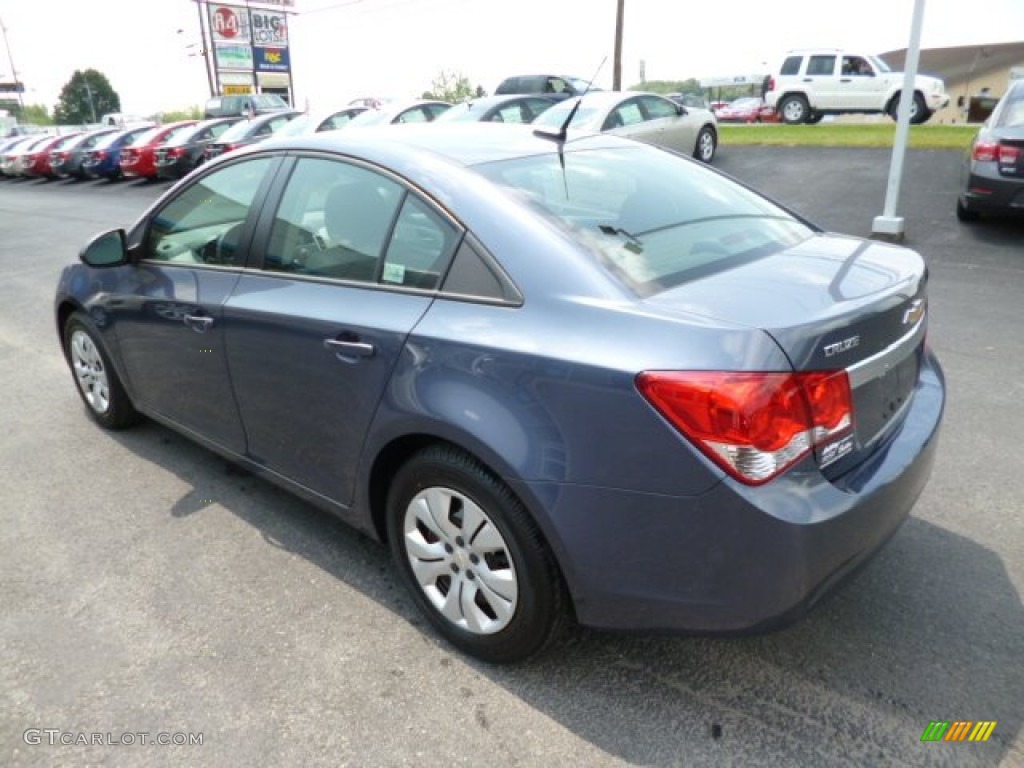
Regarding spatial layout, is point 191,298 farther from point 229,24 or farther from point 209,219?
point 229,24

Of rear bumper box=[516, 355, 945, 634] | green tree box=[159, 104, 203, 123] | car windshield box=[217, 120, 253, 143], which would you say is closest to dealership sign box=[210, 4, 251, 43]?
green tree box=[159, 104, 203, 123]

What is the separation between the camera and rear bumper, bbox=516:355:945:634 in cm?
191

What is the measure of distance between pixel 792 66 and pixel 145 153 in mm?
16863

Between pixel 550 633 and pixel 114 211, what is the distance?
16.5 meters

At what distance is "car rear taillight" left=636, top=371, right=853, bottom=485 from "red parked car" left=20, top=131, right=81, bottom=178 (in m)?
29.4

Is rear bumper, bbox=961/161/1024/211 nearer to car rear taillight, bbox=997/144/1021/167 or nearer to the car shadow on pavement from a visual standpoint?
car rear taillight, bbox=997/144/1021/167

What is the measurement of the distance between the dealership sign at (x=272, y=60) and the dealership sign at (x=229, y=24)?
129 centimetres

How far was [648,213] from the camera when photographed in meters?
2.68

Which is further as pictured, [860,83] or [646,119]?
[860,83]

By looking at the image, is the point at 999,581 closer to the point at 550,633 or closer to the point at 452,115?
the point at 550,633

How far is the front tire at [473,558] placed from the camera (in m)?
2.23

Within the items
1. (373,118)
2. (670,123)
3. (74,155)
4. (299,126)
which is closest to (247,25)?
(74,155)

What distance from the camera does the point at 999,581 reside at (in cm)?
276

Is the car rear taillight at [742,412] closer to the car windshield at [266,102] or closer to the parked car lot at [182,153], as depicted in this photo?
the parked car lot at [182,153]
